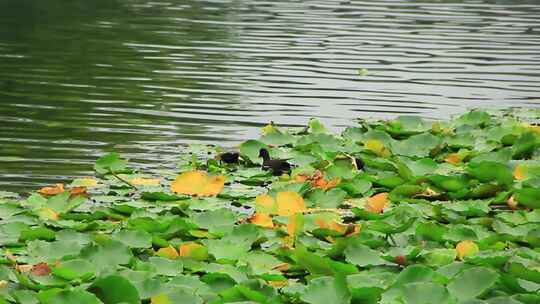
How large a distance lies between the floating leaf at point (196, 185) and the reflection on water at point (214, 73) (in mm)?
1045

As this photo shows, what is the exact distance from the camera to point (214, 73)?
12164mm

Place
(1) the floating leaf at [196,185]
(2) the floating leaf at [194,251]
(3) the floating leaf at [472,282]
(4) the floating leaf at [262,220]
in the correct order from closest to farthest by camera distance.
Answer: (3) the floating leaf at [472,282], (2) the floating leaf at [194,251], (4) the floating leaf at [262,220], (1) the floating leaf at [196,185]

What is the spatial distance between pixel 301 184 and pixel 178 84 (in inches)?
216

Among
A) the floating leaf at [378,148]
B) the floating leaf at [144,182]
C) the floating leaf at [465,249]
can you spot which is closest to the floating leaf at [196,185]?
the floating leaf at [144,182]

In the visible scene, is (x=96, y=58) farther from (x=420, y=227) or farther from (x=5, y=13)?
(x=420, y=227)

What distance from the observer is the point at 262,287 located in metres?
4.13

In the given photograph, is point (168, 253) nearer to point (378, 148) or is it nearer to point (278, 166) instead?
point (278, 166)

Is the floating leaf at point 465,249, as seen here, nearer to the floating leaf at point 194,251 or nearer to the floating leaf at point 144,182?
the floating leaf at point 194,251

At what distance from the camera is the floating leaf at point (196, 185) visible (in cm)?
586

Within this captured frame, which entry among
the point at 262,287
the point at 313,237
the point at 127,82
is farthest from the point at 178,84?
the point at 262,287

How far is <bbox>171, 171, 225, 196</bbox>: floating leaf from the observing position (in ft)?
19.2

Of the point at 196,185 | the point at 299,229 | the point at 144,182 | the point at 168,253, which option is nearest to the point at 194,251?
the point at 168,253

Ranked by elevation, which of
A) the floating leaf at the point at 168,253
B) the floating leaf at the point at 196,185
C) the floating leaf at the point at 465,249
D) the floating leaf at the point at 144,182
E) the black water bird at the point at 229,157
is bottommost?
the black water bird at the point at 229,157

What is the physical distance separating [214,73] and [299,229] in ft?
24.0
